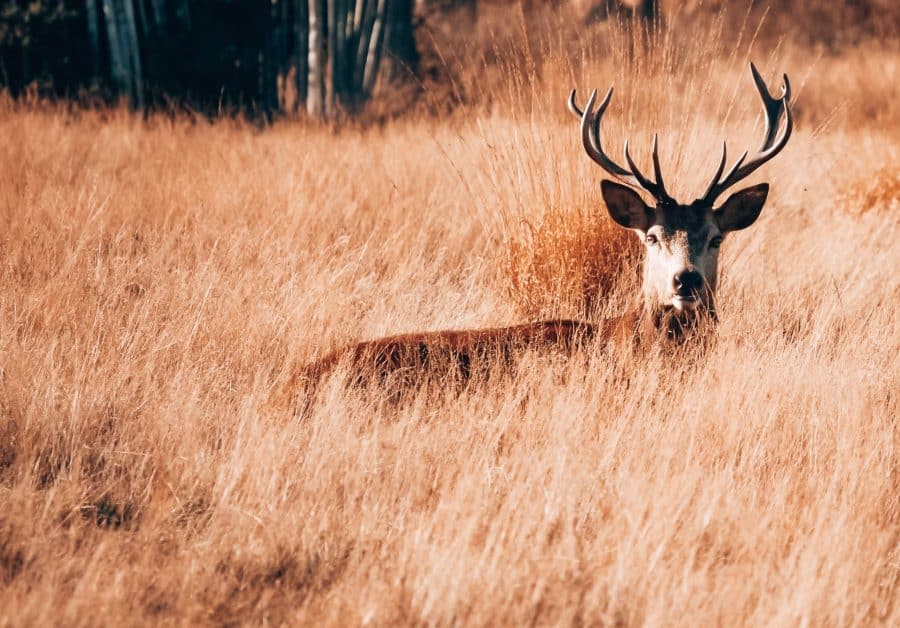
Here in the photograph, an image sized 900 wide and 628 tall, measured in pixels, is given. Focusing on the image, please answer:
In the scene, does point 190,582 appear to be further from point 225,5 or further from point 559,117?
point 225,5

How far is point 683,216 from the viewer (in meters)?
4.58

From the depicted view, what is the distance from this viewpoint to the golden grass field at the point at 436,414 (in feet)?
8.95

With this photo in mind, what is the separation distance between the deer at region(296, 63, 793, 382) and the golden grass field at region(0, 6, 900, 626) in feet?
0.55

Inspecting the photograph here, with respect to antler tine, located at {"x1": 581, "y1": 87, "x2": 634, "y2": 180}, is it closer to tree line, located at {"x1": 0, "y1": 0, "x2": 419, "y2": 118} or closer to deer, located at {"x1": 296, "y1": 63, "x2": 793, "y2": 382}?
deer, located at {"x1": 296, "y1": 63, "x2": 793, "y2": 382}

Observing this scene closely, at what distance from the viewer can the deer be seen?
416 cm

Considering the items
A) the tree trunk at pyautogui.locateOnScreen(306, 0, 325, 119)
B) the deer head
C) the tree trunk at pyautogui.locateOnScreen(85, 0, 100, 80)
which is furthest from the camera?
the tree trunk at pyautogui.locateOnScreen(85, 0, 100, 80)

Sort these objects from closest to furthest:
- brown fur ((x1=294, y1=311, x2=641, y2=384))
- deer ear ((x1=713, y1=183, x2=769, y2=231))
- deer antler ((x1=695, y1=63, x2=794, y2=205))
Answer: brown fur ((x1=294, y1=311, x2=641, y2=384))
deer antler ((x1=695, y1=63, x2=794, y2=205))
deer ear ((x1=713, y1=183, x2=769, y2=231))

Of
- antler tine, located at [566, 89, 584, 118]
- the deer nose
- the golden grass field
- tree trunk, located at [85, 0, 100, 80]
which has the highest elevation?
tree trunk, located at [85, 0, 100, 80]

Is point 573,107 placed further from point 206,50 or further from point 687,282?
point 206,50

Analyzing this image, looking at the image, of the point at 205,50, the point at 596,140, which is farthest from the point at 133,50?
the point at 596,140

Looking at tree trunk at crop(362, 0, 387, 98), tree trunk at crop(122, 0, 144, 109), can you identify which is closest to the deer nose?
tree trunk at crop(362, 0, 387, 98)

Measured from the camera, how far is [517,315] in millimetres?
5438

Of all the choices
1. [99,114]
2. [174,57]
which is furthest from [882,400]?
[174,57]

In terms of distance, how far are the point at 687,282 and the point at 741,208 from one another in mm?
730
